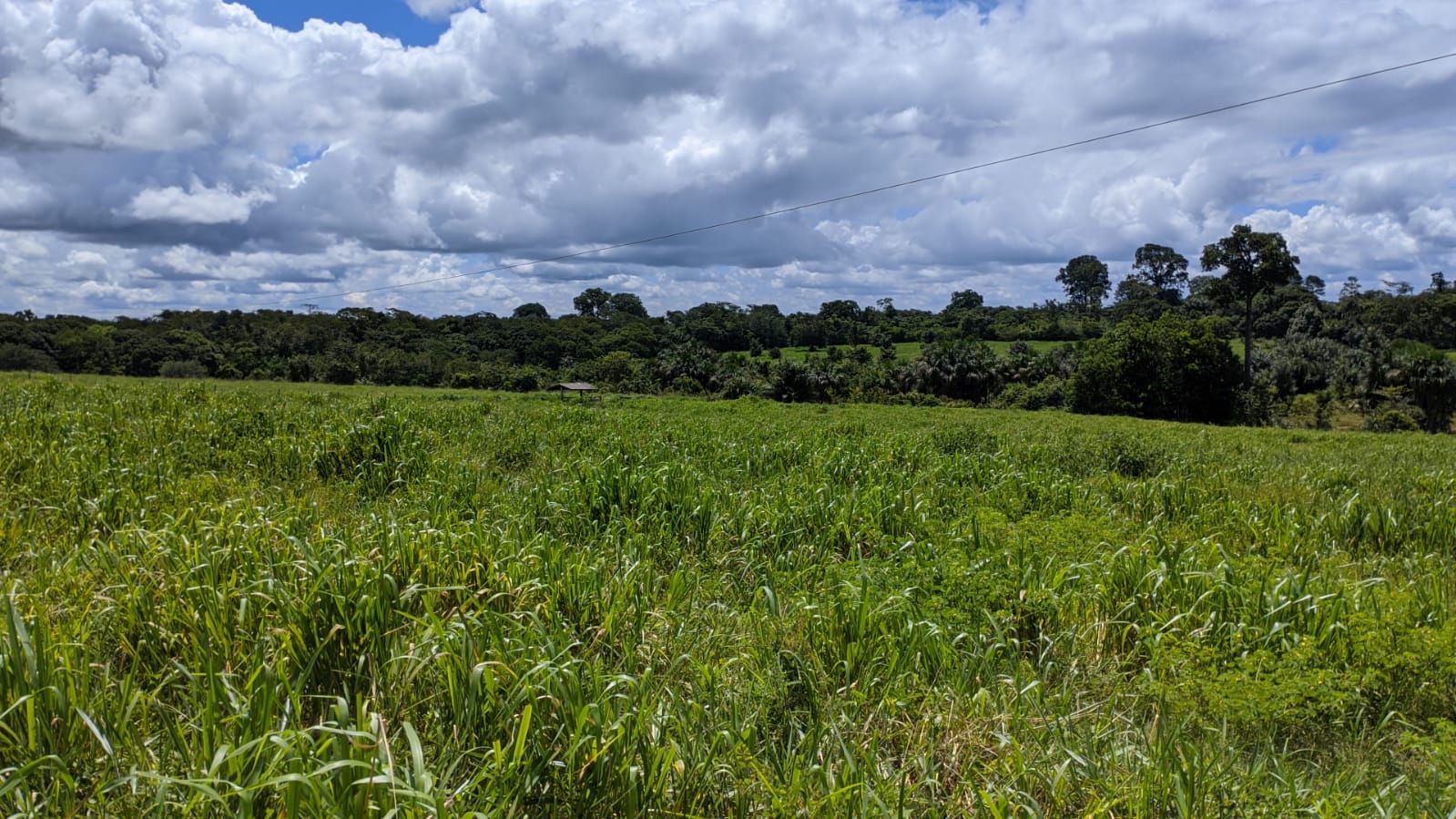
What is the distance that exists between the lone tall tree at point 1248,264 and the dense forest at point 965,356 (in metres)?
0.11

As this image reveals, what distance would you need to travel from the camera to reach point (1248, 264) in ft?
176

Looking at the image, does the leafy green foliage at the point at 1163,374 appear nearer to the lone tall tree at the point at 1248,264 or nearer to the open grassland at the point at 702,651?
the lone tall tree at the point at 1248,264

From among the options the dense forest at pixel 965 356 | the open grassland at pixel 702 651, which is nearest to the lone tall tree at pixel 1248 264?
the dense forest at pixel 965 356

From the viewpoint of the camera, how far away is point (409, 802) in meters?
2.41

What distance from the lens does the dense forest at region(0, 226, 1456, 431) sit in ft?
156

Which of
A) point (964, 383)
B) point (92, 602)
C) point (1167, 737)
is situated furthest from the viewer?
point (964, 383)

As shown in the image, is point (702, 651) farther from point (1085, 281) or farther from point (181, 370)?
point (1085, 281)

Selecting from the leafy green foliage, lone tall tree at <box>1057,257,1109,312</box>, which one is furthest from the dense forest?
lone tall tree at <box>1057,257,1109,312</box>

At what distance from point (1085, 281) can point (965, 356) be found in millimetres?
89346

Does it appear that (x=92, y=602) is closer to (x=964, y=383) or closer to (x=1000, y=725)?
(x=1000, y=725)

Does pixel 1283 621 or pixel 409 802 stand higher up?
pixel 409 802

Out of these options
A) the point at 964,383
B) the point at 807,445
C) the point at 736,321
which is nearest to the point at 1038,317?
the point at 736,321

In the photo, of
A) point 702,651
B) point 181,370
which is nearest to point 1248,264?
point 702,651

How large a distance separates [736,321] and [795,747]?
354 feet
